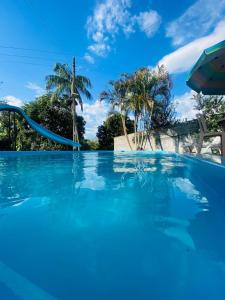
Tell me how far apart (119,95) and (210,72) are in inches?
559

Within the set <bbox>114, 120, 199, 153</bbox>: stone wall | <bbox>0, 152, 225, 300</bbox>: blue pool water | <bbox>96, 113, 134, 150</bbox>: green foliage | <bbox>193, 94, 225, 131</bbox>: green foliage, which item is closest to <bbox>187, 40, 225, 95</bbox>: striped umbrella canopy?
<bbox>0, 152, 225, 300</bbox>: blue pool water

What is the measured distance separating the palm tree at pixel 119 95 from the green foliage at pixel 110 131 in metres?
3.20

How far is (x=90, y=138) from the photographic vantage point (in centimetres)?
2606

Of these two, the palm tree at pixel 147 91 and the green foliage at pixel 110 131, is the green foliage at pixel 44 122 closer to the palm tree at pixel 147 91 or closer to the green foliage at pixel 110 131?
the green foliage at pixel 110 131

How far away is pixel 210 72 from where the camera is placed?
6090mm

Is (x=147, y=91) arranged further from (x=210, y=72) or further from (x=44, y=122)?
(x=210, y=72)

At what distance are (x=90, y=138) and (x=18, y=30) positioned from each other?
1316cm

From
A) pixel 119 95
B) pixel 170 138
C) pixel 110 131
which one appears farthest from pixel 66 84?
pixel 170 138

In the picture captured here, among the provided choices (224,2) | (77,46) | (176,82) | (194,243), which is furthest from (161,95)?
(194,243)

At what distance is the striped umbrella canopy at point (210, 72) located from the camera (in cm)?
467

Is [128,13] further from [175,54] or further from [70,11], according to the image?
[175,54]

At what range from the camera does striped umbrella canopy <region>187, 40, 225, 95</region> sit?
4.67 meters

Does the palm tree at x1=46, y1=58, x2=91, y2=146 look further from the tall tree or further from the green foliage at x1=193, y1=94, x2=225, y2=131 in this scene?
the green foliage at x1=193, y1=94, x2=225, y2=131

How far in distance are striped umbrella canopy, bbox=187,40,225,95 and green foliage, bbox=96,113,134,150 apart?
646 inches
